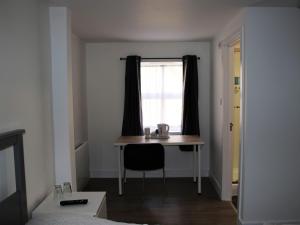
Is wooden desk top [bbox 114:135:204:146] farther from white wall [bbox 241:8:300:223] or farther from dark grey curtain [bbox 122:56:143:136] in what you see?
white wall [bbox 241:8:300:223]

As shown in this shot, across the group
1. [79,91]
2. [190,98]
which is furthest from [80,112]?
[190,98]

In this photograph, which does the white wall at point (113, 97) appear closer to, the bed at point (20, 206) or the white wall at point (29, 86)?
the white wall at point (29, 86)

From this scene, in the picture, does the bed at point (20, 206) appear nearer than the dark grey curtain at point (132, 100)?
Yes

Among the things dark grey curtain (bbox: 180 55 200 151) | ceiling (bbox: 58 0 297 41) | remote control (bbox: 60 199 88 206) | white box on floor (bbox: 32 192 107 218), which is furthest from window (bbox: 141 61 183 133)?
remote control (bbox: 60 199 88 206)

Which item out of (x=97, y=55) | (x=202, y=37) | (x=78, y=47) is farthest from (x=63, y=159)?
(x=202, y=37)

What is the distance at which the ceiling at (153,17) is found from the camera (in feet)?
7.73

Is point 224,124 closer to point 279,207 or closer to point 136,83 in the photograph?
point 279,207

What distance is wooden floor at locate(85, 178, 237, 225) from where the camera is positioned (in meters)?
2.95

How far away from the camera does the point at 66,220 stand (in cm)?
168

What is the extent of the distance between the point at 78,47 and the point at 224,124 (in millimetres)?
2367

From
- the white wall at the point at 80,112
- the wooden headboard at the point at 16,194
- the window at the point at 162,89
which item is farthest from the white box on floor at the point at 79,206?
the window at the point at 162,89

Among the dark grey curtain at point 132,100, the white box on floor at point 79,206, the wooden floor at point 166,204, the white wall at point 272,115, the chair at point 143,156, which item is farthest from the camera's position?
the dark grey curtain at point 132,100

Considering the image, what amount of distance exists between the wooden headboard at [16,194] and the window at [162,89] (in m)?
2.73

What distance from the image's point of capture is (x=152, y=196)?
11.8 ft
